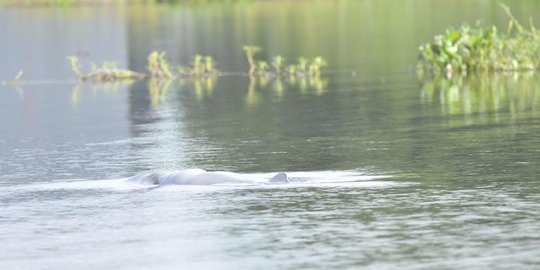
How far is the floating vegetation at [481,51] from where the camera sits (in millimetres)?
28844

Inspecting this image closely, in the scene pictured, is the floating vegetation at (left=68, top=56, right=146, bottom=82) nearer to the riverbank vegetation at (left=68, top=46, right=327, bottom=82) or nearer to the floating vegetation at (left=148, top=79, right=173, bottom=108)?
the riverbank vegetation at (left=68, top=46, right=327, bottom=82)

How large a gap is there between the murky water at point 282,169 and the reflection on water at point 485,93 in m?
0.05

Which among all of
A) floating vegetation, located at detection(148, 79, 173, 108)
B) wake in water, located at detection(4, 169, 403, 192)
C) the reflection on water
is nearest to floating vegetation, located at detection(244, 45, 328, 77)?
floating vegetation, located at detection(148, 79, 173, 108)

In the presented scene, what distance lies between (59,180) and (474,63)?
15.6 metres

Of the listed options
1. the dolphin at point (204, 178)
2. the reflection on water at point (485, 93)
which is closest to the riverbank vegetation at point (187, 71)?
the reflection on water at point (485, 93)

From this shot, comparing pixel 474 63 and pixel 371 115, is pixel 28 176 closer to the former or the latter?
pixel 371 115

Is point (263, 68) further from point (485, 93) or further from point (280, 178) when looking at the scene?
point (280, 178)

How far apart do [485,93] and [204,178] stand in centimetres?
1117

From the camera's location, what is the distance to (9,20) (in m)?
74.7

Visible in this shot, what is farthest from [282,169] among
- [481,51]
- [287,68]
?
[287,68]

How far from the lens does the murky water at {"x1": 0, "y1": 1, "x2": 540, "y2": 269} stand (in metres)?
10.8

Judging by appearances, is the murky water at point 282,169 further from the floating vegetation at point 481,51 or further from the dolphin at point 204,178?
the floating vegetation at point 481,51

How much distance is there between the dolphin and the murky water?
0.62 ft

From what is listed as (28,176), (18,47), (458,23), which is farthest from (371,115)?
(18,47)
